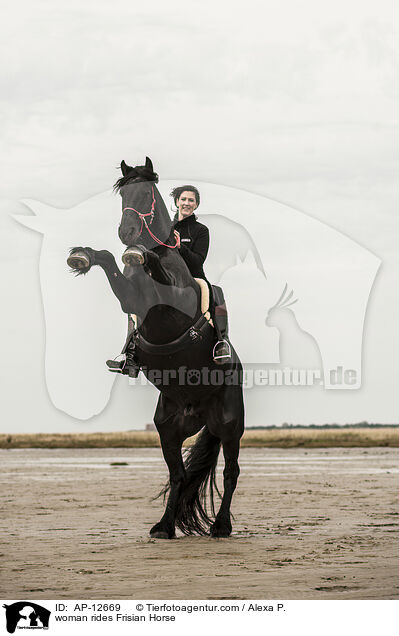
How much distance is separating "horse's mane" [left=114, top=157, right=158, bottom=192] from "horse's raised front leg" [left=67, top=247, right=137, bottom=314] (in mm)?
834

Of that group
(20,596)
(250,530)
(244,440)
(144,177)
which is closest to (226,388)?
(250,530)

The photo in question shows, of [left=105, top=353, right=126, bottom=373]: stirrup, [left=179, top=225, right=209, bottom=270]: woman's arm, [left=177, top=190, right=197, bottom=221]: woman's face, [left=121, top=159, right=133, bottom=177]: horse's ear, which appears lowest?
[left=105, top=353, right=126, bottom=373]: stirrup

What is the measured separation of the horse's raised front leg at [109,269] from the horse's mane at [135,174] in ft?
2.74

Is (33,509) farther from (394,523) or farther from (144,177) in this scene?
(144,177)

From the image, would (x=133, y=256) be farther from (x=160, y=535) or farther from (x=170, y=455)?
(x=160, y=535)

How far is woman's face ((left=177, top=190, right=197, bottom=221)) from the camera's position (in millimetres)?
10688

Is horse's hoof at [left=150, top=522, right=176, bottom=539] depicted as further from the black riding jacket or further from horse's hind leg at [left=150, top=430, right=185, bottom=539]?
the black riding jacket

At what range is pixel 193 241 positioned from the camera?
10.8m

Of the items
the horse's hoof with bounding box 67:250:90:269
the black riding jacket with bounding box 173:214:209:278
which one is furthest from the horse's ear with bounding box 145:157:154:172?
the horse's hoof with bounding box 67:250:90:269

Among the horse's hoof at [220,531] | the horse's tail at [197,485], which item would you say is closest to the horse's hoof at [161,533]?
the horse's tail at [197,485]

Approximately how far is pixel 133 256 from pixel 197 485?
3.70 metres

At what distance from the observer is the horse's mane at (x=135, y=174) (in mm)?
9914

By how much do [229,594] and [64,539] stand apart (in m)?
3.89
